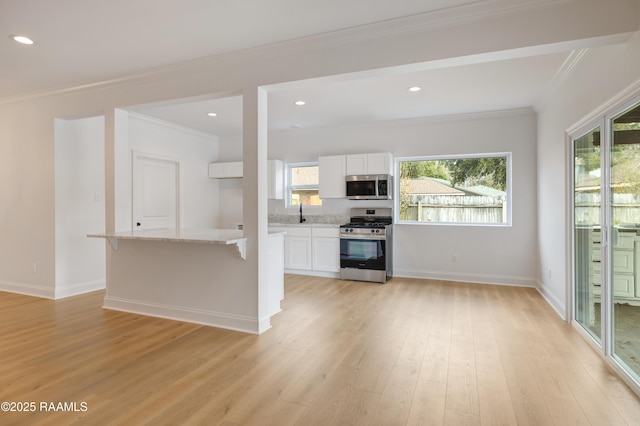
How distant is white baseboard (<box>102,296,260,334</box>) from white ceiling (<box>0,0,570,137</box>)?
7.29 feet

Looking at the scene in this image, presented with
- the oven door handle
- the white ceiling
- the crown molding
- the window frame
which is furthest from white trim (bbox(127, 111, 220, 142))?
the oven door handle

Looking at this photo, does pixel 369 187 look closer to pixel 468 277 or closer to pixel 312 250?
pixel 312 250

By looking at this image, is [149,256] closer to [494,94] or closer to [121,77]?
[121,77]

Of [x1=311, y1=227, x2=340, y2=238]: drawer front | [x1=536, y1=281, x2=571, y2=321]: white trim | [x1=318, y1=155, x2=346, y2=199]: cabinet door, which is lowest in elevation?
[x1=536, y1=281, x2=571, y2=321]: white trim

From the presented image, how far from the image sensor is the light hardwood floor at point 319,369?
1.94m

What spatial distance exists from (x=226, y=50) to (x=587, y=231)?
11.8ft

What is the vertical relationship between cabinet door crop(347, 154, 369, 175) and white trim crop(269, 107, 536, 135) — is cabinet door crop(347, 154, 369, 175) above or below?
below

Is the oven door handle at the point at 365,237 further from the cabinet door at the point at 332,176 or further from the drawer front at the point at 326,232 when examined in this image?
the cabinet door at the point at 332,176

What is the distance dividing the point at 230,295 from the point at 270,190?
10.5 ft

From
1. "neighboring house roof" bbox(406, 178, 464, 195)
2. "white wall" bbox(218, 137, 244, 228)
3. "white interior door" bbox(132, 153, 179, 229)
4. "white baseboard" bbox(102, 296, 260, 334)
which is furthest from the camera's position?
"white wall" bbox(218, 137, 244, 228)

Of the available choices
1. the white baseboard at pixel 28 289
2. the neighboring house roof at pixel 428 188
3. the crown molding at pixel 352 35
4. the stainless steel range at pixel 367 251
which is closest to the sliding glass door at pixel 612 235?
the crown molding at pixel 352 35

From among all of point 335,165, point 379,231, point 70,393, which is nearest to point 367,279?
point 379,231

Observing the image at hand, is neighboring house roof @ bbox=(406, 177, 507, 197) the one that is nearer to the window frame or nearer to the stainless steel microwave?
the stainless steel microwave

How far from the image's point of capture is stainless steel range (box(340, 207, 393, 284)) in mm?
5266
